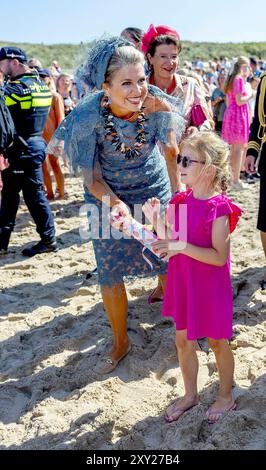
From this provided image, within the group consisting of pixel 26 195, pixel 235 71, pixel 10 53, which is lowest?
pixel 26 195

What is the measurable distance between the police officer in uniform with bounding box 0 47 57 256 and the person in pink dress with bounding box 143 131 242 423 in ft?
10.5

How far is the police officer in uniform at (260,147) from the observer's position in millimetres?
3934

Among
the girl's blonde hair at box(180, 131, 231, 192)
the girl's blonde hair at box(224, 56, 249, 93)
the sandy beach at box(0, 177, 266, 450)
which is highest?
the girl's blonde hair at box(224, 56, 249, 93)

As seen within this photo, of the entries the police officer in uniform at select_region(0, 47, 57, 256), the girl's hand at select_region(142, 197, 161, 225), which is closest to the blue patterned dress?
the girl's hand at select_region(142, 197, 161, 225)

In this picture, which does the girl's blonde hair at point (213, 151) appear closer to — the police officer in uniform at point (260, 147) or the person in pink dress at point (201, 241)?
the person in pink dress at point (201, 241)

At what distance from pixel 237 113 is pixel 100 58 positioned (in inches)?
211

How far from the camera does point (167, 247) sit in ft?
7.44

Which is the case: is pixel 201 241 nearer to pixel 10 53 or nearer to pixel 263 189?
pixel 263 189

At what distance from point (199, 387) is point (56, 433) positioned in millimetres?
797

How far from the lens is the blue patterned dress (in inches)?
109

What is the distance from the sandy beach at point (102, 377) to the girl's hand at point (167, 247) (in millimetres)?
850

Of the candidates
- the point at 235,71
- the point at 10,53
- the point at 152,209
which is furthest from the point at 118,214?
the point at 235,71

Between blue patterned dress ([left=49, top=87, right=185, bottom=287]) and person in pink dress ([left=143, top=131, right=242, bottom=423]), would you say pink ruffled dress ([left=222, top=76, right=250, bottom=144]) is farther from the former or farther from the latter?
person in pink dress ([left=143, top=131, right=242, bottom=423])

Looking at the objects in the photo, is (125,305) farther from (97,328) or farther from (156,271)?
(97,328)
